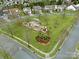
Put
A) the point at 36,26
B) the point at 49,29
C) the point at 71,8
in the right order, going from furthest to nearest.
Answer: the point at 71,8
the point at 36,26
the point at 49,29

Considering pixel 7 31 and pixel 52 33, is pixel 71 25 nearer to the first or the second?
pixel 52 33

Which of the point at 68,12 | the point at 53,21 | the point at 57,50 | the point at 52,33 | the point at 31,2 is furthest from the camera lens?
the point at 31,2

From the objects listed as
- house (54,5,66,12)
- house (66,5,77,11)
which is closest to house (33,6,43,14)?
house (54,5,66,12)

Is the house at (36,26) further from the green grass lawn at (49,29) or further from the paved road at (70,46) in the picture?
the paved road at (70,46)

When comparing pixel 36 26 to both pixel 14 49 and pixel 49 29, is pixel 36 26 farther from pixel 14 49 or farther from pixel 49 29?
pixel 14 49

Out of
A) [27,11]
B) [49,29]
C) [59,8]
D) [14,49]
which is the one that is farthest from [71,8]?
[14,49]

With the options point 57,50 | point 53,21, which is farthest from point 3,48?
point 53,21
